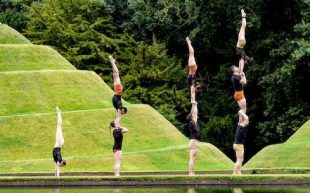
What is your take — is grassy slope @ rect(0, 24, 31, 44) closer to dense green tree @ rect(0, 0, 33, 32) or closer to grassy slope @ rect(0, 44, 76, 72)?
grassy slope @ rect(0, 44, 76, 72)

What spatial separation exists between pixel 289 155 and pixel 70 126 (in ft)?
40.6

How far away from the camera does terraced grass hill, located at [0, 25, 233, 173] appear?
147 ft

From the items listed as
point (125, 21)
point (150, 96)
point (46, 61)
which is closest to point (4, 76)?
point (46, 61)

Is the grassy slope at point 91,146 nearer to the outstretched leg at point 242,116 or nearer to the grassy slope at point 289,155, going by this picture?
the grassy slope at point 289,155

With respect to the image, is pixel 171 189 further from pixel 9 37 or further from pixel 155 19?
pixel 155 19

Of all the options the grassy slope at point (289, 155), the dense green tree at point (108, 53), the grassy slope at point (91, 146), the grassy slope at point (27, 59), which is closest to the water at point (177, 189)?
the grassy slope at point (91, 146)

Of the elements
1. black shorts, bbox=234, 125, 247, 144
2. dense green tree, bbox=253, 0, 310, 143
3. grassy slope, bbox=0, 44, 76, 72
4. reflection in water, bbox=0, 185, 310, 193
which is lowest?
dense green tree, bbox=253, 0, 310, 143

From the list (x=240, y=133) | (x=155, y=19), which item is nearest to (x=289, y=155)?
(x=240, y=133)

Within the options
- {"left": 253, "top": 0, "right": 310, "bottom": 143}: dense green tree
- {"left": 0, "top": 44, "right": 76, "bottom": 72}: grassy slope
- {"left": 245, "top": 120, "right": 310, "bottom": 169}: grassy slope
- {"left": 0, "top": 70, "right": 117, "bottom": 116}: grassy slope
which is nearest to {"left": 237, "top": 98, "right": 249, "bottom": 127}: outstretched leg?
{"left": 245, "top": 120, "right": 310, "bottom": 169}: grassy slope

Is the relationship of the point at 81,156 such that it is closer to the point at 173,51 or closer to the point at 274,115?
the point at 274,115

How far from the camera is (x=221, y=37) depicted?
77.9 meters

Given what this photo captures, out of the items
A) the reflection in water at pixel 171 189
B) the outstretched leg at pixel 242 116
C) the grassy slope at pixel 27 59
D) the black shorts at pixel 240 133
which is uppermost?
the outstretched leg at pixel 242 116

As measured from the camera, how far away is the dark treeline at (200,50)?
2685 inches

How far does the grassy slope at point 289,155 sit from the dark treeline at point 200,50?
58.1 feet
